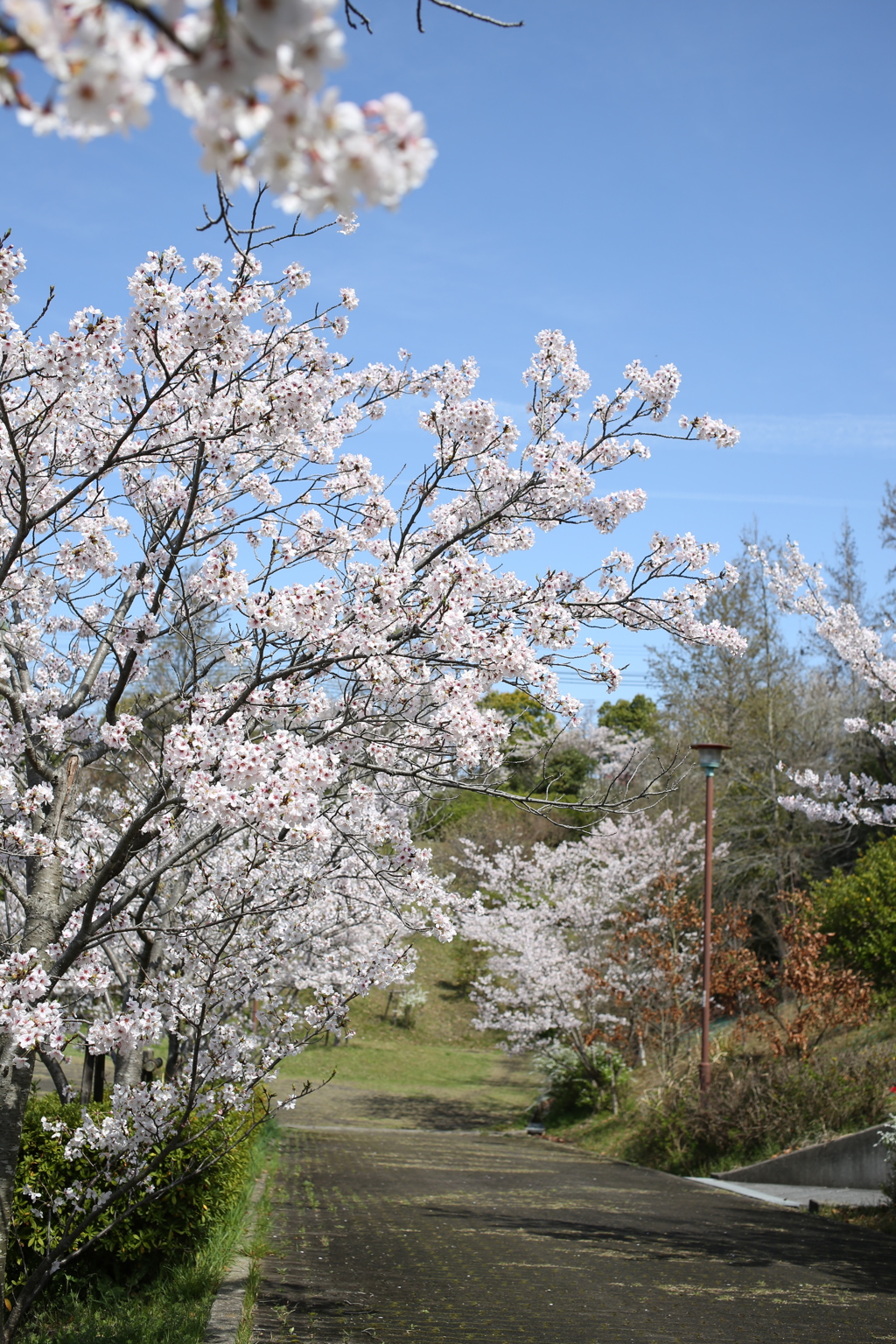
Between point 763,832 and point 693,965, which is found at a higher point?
point 763,832

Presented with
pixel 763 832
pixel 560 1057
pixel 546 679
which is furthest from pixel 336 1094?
pixel 546 679

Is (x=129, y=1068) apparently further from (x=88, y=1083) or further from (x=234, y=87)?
(x=234, y=87)

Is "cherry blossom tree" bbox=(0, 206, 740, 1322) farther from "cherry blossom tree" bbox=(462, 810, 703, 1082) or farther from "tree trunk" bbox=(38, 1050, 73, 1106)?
"cherry blossom tree" bbox=(462, 810, 703, 1082)

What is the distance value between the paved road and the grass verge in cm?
32

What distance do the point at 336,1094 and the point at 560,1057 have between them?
6.66 metres

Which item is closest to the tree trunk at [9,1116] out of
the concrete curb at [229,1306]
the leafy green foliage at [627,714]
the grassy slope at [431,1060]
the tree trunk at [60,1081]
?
the concrete curb at [229,1306]

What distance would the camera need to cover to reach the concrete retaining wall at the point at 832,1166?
33.6 feet

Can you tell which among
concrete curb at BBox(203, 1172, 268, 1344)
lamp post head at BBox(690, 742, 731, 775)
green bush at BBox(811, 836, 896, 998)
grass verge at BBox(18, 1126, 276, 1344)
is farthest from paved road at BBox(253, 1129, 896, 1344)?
green bush at BBox(811, 836, 896, 998)

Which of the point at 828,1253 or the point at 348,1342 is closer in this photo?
the point at 348,1342

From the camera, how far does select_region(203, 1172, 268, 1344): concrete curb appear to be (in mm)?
4867

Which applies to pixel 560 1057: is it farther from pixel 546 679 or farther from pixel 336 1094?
pixel 546 679

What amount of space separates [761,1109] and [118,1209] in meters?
8.42

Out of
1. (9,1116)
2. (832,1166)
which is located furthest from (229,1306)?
(832,1166)

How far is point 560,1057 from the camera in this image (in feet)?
60.3
